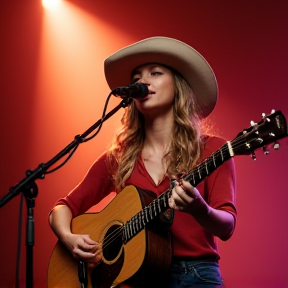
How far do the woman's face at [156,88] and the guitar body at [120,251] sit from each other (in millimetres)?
369

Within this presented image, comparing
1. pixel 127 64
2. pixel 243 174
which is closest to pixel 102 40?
pixel 127 64

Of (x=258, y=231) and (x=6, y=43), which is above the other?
(x=6, y=43)

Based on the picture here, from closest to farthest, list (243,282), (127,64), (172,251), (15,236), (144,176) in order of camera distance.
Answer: (172,251) < (144,176) < (127,64) < (243,282) < (15,236)

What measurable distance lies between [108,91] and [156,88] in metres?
1.05

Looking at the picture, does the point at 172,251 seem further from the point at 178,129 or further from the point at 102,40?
the point at 102,40

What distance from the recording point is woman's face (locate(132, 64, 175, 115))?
251cm

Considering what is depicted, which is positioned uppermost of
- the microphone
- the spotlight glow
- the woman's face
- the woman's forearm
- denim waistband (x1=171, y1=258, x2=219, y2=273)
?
the spotlight glow

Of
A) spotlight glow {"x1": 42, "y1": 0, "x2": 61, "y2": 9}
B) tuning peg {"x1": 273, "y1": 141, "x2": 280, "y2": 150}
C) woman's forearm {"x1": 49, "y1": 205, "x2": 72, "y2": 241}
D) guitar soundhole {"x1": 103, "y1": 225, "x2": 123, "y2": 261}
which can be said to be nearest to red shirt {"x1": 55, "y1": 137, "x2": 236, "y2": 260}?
guitar soundhole {"x1": 103, "y1": 225, "x2": 123, "y2": 261}

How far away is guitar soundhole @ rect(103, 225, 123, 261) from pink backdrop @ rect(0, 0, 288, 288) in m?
1.03

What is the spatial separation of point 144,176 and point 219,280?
1.74ft

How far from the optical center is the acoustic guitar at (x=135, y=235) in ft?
6.40

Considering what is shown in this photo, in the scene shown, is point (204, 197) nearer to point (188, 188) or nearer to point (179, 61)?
point (188, 188)

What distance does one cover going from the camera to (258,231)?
3.18 m

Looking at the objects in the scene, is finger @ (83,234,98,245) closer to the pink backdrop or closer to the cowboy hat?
the cowboy hat
